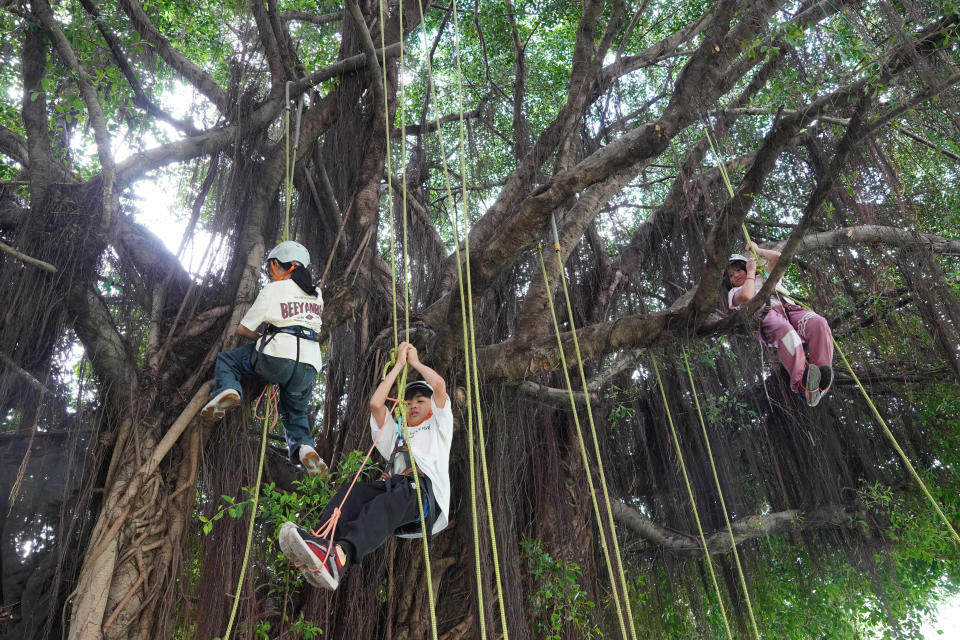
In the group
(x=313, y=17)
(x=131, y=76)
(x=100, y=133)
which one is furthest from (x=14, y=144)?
(x=313, y=17)

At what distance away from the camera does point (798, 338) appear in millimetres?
3186

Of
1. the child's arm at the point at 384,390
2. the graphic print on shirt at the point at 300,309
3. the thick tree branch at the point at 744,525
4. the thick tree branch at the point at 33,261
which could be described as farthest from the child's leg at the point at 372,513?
the thick tree branch at the point at 744,525

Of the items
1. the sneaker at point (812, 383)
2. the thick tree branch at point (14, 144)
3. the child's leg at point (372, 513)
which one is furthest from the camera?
the thick tree branch at point (14, 144)

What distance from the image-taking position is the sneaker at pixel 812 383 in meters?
3.06

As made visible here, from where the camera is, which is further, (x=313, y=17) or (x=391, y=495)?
(x=313, y=17)

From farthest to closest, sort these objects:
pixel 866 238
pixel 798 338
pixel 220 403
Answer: pixel 866 238 < pixel 798 338 < pixel 220 403

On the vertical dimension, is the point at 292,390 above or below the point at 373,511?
above

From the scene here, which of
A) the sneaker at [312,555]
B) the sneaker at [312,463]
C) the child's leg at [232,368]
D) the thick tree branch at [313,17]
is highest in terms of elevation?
the thick tree branch at [313,17]

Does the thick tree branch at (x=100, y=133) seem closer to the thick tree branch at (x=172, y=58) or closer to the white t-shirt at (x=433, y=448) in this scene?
the thick tree branch at (x=172, y=58)

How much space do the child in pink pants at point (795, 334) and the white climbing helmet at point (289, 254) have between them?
2039mm

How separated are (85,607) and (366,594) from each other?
3.77 ft

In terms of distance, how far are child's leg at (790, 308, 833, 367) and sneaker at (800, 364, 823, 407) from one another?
13 cm

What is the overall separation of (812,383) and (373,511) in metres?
2.09

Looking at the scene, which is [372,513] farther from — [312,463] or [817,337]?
[817,337]
